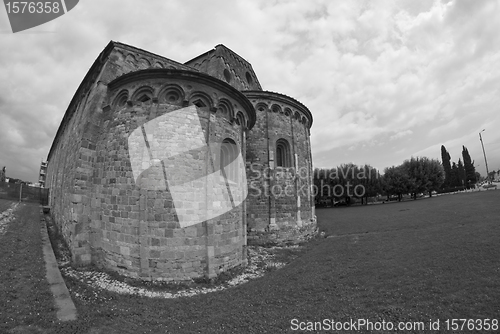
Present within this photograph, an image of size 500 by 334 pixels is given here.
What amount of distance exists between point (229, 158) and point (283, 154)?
692 cm

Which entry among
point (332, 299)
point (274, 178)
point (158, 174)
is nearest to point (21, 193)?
point (158, 174)

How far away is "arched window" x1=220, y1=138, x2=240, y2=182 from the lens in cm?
1036

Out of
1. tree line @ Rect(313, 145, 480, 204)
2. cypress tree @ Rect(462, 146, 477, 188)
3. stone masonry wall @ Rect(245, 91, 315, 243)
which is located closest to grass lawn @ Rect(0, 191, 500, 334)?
stone masonry wall @ Rect(245, 91, 315, 243)

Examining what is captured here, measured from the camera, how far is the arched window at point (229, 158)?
10.4 m

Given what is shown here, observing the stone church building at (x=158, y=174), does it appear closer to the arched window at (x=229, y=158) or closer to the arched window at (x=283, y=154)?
the arched window at (x=229, y=158)

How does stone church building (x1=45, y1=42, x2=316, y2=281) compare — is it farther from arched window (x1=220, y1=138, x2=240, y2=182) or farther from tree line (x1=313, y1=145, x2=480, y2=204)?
tree line (x1=313, y1=145, x2=480, y2=204)

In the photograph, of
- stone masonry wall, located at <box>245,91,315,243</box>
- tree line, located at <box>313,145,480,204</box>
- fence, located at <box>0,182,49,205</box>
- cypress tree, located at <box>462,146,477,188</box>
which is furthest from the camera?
cypress tree, located at <box>462,146,477,188</box>

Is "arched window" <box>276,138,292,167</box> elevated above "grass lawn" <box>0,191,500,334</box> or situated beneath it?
elevated above

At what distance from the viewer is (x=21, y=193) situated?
2814 cm

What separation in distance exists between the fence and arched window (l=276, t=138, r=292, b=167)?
95.3 feet

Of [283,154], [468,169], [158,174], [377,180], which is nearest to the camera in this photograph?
A: [158,174]

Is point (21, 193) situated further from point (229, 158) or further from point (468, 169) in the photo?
point (468, 169)

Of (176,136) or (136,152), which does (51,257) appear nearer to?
(136,152)

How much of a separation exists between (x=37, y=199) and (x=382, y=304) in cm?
4120
